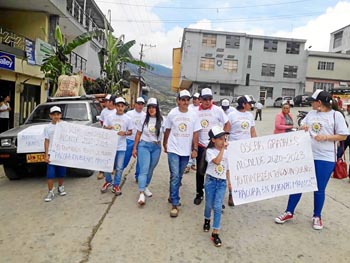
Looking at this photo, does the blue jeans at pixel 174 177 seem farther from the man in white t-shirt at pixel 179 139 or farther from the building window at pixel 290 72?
the building window at pixel 290 72

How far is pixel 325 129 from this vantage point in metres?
4.41

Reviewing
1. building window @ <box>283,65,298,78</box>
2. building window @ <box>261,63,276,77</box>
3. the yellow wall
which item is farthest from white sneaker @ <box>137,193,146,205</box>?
building window @ <box>283,65,298,78</box>

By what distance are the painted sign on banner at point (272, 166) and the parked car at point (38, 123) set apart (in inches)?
150

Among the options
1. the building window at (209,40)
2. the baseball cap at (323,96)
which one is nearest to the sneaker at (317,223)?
the baseball cap at (323,96)

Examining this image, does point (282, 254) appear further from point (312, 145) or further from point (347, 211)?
point (347, 211)

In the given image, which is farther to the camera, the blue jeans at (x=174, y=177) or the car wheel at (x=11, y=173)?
the car wheel at (x=11, y=173)

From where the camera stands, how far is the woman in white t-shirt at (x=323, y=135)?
14.2 ft

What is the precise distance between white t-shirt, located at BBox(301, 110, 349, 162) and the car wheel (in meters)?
5.76

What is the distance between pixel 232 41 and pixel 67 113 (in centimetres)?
4127

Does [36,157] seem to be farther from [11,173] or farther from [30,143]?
[11,173]

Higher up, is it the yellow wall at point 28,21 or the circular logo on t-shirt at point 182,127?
the yellow wall at point 28,21

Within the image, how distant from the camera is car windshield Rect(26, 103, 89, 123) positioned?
758cm

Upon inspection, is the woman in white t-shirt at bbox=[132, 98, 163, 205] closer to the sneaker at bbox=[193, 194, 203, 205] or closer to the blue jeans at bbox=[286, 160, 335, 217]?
the sneaker at bbox=[193, 194, 203, 205]

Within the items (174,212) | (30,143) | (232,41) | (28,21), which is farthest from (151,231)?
(232,41)
